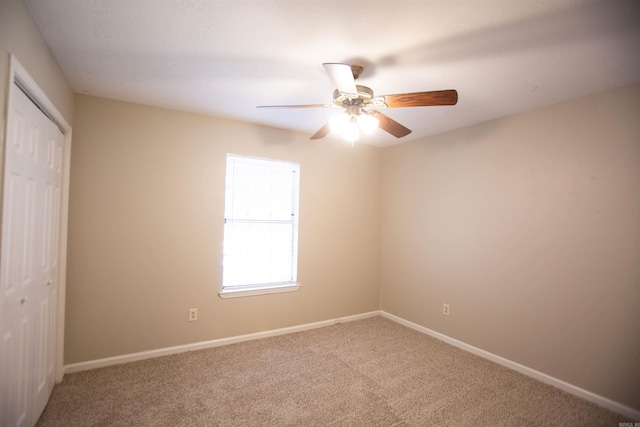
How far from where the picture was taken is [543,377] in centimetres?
255

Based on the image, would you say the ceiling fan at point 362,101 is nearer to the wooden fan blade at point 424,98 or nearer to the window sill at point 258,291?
the wooden fan blade at point 424,98

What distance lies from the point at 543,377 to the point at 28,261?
12.2ft

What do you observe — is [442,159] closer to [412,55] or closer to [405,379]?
[412,55]

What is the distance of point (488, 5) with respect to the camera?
4.78ft

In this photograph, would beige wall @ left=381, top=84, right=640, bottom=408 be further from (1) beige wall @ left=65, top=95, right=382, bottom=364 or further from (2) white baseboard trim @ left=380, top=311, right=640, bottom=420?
(1) beige wall @ left=65, top=95, right=382, bottom=364

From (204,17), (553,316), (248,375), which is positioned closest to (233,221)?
(248,375)

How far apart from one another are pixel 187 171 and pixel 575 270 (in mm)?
3439

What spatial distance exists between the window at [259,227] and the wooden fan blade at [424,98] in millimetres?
1832

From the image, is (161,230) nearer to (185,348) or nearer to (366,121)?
(185,348)

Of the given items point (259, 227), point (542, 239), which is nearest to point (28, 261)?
point (259, 227)

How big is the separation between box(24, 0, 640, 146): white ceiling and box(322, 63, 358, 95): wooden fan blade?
249mm

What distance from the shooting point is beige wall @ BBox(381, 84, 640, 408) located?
7.22 ft

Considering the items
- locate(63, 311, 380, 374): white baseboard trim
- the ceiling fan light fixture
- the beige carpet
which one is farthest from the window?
the ceiling fan light fixture

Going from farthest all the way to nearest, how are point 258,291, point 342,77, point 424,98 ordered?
1. point 258,291
2. point 424,98
3. point 342,77
